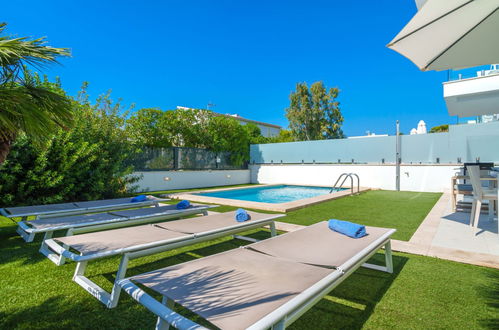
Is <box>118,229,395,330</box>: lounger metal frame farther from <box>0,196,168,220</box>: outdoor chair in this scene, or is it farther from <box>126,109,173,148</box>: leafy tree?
<box>126,109,173,148</box>: leafy tree

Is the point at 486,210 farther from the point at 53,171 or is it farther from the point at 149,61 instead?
the point at 149,61

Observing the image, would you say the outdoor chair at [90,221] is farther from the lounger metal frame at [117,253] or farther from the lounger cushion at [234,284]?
the lounger cushion at [234,284]

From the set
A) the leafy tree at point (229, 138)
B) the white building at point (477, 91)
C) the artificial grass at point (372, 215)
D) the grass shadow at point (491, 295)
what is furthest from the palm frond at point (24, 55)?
the leafy tree at point (229, 138)

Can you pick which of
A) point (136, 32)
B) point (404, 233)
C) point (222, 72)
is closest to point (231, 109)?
point (222, 72)

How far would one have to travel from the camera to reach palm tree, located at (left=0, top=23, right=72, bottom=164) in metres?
2.22

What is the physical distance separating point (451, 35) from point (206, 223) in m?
4.08

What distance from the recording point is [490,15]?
3207 millimetres

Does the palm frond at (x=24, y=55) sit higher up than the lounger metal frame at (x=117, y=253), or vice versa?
the palm frond at (x=24, y=55)

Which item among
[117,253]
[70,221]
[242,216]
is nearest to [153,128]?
[70,221]

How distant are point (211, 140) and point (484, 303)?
46.8 ft

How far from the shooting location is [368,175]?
44.8 ft

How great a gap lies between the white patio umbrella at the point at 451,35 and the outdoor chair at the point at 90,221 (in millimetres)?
4351

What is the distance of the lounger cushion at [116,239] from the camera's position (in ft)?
8.67

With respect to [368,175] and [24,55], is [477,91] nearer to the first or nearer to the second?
[368,175]
